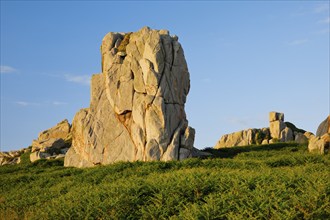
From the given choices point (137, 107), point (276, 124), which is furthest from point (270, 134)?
point (137, 107)

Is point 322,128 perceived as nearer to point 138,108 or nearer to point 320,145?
point 320,145

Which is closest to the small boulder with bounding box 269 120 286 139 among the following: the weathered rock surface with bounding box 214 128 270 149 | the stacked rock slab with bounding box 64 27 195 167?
the weathered rock surface with bounding box 214 128 270 149

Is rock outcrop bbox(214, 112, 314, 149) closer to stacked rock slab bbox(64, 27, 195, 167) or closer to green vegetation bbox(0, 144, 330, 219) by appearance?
stacked rock slab bbox(64, 27, 195, 167)

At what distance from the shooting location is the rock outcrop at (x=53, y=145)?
184 feet

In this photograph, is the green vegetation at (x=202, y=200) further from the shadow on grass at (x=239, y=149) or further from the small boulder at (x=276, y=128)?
the small boulder at (x=276, y=128)

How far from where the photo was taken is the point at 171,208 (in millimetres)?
16203

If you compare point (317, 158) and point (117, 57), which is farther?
point (117, 57)

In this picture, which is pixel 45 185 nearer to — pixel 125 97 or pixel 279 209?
pixel 125 97

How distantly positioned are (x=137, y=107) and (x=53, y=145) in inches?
880

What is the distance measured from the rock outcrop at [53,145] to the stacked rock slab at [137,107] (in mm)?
9811

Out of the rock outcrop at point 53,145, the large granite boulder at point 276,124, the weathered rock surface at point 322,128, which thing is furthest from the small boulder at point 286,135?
the rock outcrop at point 53,145

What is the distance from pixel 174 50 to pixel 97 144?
12438 millimetres

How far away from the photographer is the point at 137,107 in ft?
136

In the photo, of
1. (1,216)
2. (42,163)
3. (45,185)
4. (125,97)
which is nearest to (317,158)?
(125,97)
